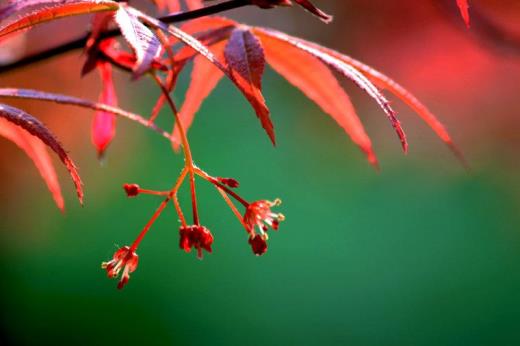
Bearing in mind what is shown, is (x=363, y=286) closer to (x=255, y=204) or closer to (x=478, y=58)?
(x=478, y=58)

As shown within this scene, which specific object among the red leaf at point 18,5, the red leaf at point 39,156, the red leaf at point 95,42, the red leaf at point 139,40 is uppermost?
the red leaf at point 18,5

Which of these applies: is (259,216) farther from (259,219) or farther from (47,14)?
(47,14)

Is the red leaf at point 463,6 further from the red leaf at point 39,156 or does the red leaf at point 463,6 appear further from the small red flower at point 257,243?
the red leaf at point 39,156

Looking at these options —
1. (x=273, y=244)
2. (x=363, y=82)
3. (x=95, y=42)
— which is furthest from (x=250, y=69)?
(x=273, y=244)

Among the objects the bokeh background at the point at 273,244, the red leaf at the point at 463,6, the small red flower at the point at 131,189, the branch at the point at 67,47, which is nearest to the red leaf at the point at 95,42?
the branch at the point at 67,47

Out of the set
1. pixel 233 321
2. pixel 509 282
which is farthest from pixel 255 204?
pixel 509 282


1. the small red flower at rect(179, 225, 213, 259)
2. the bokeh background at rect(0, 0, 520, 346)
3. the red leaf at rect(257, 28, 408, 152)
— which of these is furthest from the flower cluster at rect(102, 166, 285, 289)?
the bokeh background at rect(0, 0, 520, 346)
